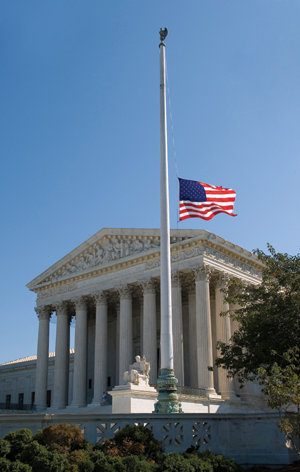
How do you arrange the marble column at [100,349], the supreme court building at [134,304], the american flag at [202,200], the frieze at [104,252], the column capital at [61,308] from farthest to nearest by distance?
the column capital at [61,308], the frieze at [104,252], the marble column at [100,349], the supreme court building at [134,304], the american flag at [202,200]

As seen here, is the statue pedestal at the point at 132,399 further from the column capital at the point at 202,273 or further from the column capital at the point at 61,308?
the column capital at the point at 61,308


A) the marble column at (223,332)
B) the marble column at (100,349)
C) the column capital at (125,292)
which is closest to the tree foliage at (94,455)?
the marble column at (223,332)

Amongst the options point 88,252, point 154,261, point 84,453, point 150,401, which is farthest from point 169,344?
point 88,252

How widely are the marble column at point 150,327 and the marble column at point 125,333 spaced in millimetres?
2108

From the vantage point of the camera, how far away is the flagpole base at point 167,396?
1802 cm

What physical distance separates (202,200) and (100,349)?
81.6ft

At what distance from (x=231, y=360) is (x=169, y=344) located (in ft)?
27.6

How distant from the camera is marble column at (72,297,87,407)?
162 ft

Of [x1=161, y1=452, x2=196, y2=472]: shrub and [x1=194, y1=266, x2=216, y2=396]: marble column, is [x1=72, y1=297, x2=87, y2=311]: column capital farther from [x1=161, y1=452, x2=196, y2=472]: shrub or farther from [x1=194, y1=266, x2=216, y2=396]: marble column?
[x1=161, y1=452, x2=196, y2=472]: shrub

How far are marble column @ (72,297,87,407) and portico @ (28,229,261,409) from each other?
0.09 metres

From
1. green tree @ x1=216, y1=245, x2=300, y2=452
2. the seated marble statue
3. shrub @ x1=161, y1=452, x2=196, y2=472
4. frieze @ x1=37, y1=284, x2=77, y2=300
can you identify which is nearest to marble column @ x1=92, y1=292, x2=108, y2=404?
frieze @ x1=37, y1=284, x2=77, y2=300

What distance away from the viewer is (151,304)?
149 feet

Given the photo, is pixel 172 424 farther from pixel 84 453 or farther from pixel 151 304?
pixel 151 304

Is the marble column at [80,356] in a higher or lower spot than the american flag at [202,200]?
lower
